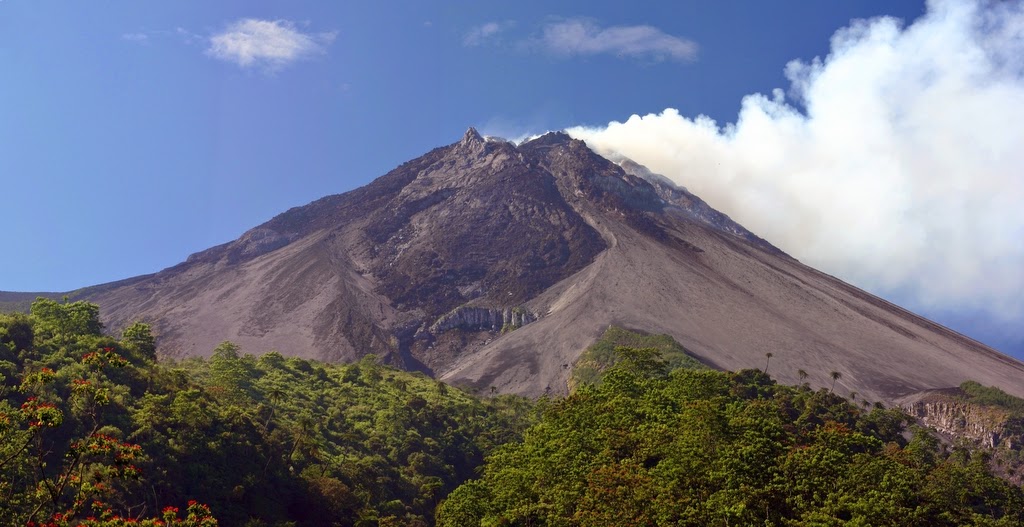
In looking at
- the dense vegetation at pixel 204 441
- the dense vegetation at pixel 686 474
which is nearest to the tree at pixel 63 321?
the dense vegetation at pixel 204 441

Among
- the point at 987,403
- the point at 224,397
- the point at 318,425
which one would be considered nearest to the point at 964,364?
the point at 987,403

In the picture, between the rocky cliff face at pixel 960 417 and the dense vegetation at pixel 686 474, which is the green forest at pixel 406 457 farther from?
the rocky cliff face at pixel 960 417

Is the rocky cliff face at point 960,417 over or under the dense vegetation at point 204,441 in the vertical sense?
under

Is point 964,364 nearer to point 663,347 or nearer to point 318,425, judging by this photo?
point 663,347

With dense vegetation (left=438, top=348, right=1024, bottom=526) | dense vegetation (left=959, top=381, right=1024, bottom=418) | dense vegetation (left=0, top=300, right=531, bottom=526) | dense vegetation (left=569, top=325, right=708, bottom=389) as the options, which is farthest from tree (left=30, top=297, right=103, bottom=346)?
dense vegetation (left=959, top=381, right=1024, bottom=418)

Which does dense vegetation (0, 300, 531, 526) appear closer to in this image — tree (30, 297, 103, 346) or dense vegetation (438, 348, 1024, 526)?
tree (30, 297, 103, 346)

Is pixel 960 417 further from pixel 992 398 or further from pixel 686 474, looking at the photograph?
pixel 686 474
